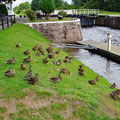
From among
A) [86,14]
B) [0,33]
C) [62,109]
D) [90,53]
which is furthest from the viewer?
[86,14]

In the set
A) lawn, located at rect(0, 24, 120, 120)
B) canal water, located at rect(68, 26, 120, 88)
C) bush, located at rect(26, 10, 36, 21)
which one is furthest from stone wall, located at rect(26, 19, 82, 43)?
lawn, located at rect(0, 24, 120, 120)

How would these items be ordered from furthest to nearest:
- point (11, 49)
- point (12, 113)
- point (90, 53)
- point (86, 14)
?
1. point (86, 14)
2. point (90, 53)
3. point (11, 49)
4. point (12, 113)

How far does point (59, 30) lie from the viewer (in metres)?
35.2

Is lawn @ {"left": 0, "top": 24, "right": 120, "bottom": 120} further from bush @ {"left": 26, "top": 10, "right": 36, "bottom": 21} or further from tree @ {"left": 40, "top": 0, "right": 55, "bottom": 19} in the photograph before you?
tree @ {"left": 40, "top": 0, "right": 55, "bottom": 19}

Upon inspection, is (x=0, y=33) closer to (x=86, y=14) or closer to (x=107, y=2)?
(x=86, y=14)

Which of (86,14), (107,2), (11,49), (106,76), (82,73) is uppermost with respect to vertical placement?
(107,2)

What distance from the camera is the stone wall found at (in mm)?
34356

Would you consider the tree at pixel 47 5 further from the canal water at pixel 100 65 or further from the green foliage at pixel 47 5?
the canal water at pixel 100 65

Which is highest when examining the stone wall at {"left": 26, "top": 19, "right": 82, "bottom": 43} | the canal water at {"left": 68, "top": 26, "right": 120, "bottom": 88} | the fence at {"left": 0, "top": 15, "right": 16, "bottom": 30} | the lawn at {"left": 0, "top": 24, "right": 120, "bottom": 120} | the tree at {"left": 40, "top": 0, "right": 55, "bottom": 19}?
the tree at {"left": 40, "top": 0, "right": 55, "bottom": 19}

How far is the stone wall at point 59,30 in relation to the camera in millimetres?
34356

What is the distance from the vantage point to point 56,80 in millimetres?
10797

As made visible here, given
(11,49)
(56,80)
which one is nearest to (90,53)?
(11,49)

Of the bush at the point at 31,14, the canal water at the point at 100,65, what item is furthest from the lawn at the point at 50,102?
the bush at the point at 31,14

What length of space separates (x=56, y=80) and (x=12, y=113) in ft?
11.3
